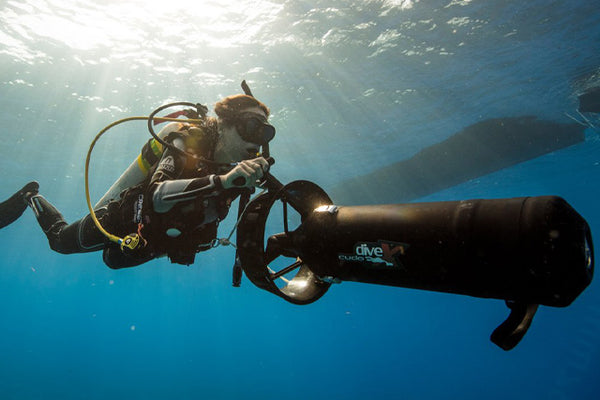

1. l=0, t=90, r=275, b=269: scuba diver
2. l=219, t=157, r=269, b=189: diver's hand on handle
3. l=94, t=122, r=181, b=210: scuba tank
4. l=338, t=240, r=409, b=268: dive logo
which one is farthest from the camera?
l=94, t=122, r=181, b=210: scuba tank

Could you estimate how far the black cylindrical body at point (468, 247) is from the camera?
1.23m

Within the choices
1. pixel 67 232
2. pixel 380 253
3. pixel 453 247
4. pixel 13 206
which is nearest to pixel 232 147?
pixel 380 253

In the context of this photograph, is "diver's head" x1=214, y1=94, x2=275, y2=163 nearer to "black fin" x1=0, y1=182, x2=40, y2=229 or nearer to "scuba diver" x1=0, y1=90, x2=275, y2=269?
"scuba diver" x1=0, y1=90, x2=275, y2=269

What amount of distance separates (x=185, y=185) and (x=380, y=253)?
1.69 m

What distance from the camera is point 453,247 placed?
1.47m

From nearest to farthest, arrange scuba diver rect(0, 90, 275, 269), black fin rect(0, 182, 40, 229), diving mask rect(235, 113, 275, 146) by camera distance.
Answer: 1. scuba diver rect(0, 90, 275, 269)
2. diving mask rect(235, 113, 275, 146)
3. black fin rect(0, 182, 40, 229)

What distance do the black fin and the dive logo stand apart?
21.1 feet

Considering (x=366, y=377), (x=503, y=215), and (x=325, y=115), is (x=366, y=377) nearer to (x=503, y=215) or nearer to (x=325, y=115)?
(x=325, y=115)

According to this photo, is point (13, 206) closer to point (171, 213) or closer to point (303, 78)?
point (171, 213)

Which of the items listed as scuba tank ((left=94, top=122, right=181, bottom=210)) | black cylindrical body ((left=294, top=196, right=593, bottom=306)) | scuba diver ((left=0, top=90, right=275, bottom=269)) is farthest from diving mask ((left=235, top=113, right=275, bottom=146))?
black cylindrical body ((left=294, top=196, right=593, bottom=306))

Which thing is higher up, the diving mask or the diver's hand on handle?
the diver's hand on handle

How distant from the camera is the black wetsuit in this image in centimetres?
273

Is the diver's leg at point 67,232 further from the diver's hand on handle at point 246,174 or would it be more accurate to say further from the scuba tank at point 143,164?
the diver's hand on handle at point 246,174

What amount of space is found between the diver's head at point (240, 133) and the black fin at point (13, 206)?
451 cm
